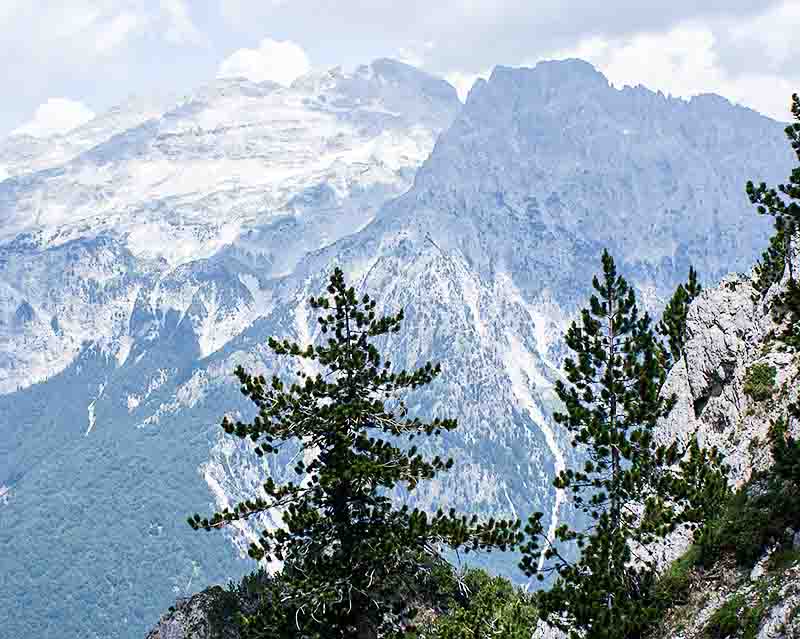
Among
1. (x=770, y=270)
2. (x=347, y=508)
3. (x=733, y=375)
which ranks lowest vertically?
(x=347, y=508)

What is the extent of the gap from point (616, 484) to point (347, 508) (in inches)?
426

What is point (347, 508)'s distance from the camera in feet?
122

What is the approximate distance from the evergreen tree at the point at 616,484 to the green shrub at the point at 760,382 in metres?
5.37

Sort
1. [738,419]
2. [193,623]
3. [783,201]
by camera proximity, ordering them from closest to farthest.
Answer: [783,201], [738,419], [193,623]

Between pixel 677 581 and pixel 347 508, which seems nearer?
pixel 677 581

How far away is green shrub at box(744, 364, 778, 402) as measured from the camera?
44125 mm

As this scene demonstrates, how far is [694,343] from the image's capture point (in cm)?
A: 5397

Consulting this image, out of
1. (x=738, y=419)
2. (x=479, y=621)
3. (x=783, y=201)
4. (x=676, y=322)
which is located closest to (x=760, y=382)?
(x=738, y=419)

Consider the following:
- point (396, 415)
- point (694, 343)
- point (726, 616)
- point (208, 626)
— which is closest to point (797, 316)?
point (726, 616)

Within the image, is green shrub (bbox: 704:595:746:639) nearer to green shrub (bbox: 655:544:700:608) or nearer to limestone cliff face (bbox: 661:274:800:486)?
green shrub (bbox: 655:544:700:608)

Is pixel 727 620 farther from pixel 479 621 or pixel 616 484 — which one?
pixel 479 621

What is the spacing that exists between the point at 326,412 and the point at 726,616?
16025 millimetres

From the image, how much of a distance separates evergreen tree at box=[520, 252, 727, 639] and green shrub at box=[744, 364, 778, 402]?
17.6 feet

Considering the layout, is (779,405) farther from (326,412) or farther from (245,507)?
(245,507)
